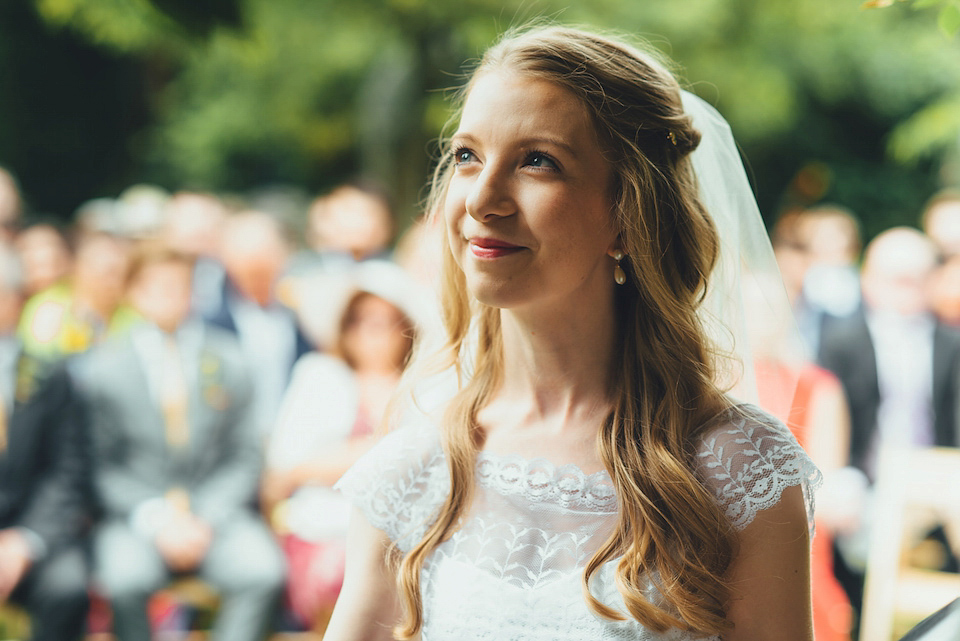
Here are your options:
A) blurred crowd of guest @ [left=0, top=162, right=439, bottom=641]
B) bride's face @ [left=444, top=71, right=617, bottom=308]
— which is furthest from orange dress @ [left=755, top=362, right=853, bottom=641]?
bride's face @ [left=444, top=71, right=617, bottom=308]

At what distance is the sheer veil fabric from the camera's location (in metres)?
1.50

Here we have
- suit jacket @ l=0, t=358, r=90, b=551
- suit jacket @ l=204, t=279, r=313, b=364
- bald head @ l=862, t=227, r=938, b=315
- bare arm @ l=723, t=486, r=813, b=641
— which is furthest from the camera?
bald head @ l=862, t=227, r=938, b=315

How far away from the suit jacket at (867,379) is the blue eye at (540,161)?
375cm

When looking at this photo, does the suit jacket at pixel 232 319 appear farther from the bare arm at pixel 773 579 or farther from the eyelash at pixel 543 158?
the bare arm at pixel 773 579

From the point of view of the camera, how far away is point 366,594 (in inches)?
65.7

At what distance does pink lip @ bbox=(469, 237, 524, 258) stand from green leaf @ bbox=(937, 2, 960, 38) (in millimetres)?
693

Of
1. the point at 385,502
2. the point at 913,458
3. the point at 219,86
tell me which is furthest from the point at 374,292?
the point at 219,86

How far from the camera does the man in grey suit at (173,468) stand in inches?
157

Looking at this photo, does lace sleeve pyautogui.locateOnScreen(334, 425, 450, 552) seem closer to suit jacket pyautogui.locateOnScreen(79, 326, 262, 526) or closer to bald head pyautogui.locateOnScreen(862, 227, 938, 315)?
suit jacket pyautogui.locateOnScreen(79, 326, 262, 526)

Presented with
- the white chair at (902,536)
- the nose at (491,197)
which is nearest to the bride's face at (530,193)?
the nose at (491,197)

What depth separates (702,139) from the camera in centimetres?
180

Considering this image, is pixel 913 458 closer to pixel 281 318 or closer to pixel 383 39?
pixel 281 318

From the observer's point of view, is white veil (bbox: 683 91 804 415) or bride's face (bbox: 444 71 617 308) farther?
white veil (bbox: 683 91 804 415)

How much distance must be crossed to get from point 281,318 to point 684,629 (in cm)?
378
